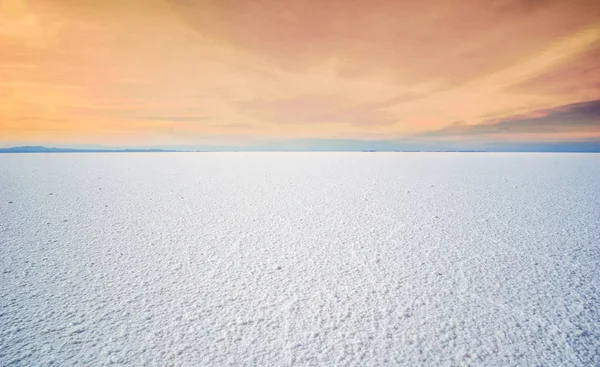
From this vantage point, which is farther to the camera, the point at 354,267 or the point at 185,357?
the point at 354,267

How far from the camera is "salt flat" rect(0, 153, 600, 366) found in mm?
1697

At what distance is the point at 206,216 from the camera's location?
15.5 ft

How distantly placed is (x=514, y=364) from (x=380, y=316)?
73 cm

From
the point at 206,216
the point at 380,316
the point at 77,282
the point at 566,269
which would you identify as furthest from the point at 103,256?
the point at 566,269

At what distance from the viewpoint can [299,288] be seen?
2.40m

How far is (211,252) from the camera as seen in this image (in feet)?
10.4

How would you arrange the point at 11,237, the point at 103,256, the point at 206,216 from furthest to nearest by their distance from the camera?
1. the point at 206,216
2. the point at 11,237
3. the point at 103,256

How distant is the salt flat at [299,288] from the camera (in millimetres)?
1697

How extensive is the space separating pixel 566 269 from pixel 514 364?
1.72m

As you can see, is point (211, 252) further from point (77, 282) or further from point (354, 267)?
point (354, 267)

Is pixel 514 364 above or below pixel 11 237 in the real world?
below

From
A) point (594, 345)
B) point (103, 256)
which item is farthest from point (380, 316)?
point (103, 256)

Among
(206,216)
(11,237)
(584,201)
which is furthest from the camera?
(584,201)

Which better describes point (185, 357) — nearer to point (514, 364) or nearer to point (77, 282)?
point (77, 282)
